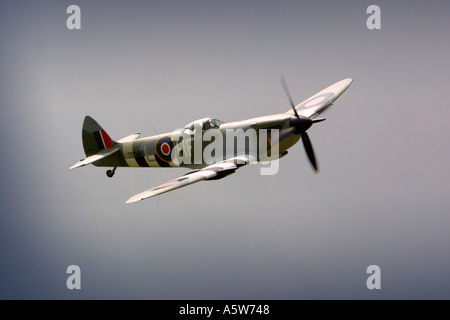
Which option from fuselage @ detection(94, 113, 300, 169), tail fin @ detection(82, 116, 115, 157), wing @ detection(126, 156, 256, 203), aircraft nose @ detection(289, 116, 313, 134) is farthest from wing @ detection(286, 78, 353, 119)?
tail fin @ detection(82, 116, 115, 157)

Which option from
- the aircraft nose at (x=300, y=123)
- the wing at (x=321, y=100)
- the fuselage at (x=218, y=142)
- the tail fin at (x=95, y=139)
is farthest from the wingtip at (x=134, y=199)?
the wing at (x=321, y=100)

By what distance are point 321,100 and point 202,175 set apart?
4.61 metres

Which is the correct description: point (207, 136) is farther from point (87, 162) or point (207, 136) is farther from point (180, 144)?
point (87, 162)

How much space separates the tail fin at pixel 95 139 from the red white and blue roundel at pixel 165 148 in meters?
1.60

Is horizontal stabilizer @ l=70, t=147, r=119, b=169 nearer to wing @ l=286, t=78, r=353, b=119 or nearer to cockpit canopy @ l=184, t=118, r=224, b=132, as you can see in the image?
cockpit canopy @ l=184, t=118, r=224, b=132

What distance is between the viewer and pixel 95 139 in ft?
55.6

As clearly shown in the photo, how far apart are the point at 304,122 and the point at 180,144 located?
120 inches

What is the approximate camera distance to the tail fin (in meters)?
16.9

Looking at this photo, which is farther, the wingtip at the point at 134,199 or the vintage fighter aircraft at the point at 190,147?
the vintage fighter aircraft at the point at 190,147

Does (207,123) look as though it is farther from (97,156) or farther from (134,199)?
(97,156)

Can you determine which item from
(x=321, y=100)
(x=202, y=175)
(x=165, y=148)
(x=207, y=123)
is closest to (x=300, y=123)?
(x=207, y=123)

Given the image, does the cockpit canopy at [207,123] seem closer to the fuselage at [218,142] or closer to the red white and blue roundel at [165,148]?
the fuselage at [218,142]

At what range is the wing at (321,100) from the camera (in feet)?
53.0

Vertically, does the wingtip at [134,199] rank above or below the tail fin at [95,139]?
below
